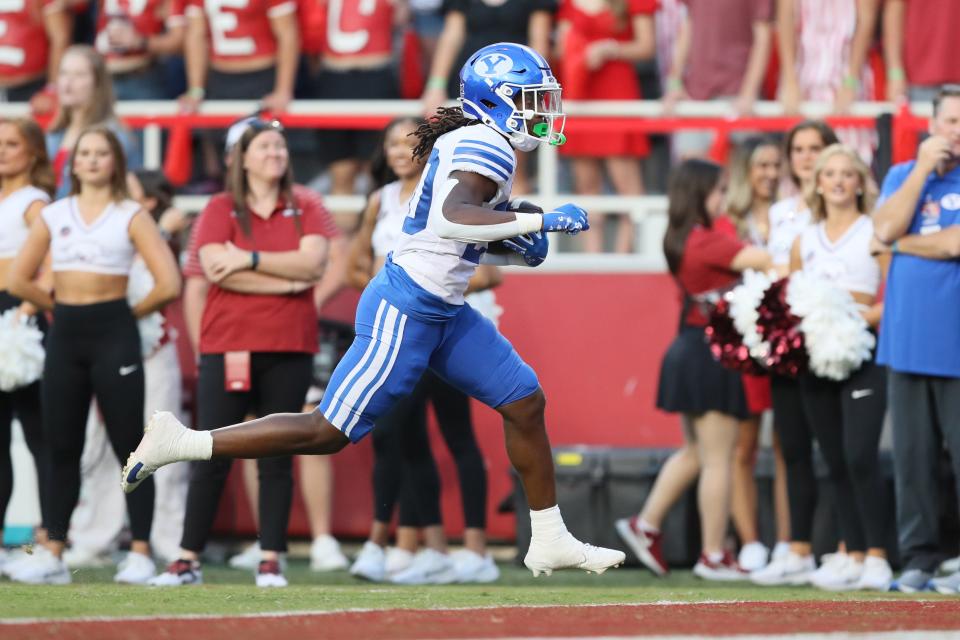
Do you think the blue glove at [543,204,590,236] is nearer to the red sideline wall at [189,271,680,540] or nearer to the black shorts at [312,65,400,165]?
the red sideline wall at [189,271,680,540]

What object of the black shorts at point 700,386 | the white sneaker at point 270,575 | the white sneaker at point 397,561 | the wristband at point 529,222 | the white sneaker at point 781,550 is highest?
the wristband at point 529,222

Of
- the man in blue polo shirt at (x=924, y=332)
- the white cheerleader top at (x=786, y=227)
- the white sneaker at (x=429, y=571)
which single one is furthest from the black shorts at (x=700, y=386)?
the white sneaker at (x=429, y=571)

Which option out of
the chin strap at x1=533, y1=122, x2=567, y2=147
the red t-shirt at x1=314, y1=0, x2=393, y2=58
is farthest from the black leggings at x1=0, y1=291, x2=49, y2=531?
the chin strap at x1=533, y1=122, x2=567, y2=147

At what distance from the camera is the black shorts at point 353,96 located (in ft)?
34.9

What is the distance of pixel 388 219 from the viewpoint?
891cm

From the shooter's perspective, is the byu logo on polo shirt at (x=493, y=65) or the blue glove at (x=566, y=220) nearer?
the blue glove at (x=566, y=220)

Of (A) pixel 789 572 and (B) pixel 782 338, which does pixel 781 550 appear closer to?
(A) pixel 789 572

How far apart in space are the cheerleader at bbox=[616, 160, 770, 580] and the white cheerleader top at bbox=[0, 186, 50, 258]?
335 centimetres

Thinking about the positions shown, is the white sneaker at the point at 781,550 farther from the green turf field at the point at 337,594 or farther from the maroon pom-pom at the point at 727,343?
the maroon pom-pom at the point at 727,343

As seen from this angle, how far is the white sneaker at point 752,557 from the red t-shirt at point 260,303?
2.55m

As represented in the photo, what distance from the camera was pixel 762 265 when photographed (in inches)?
345

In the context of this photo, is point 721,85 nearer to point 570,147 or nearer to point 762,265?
point 570,147

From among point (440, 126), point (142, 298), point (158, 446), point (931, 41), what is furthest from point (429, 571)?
point (931, 41)

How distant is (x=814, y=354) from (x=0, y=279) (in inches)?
164
